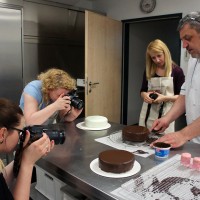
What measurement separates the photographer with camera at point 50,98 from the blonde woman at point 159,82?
0.80 m

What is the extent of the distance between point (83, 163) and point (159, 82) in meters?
1.38

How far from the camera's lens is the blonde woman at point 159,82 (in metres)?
2.13

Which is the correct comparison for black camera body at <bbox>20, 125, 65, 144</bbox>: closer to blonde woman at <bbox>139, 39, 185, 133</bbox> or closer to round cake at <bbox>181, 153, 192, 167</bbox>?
round cake at <bbox>181, 153, 192, 167</bbox>

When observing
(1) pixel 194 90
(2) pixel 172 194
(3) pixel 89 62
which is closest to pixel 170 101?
(1) pixel 194 90

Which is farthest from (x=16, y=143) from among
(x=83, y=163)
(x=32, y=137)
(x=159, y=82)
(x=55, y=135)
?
(x=159, y=82)

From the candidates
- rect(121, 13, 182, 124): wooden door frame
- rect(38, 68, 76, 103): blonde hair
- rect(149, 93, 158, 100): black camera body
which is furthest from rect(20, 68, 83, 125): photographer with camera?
rect(121, 13, 182, 124): wooden door frame

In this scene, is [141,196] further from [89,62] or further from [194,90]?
[89,62]

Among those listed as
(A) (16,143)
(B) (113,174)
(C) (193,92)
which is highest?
(C) (193,92)

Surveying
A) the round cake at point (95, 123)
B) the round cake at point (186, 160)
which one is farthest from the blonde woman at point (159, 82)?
the round cake at point (186, 160)

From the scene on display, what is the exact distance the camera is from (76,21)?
330 cm

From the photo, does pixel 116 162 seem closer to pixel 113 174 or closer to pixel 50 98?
pixel 113 174

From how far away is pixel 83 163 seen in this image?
1.04m

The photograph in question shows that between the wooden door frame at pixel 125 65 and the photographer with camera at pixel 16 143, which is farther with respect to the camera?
the wooden door frame at pixel 125 65

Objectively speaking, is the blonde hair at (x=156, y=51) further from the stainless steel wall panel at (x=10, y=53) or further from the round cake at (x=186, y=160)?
the stainless steel wall panel at (x=10, y=53)
